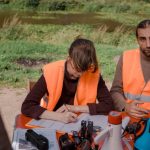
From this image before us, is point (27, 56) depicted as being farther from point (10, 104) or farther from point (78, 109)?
point (78, 109)

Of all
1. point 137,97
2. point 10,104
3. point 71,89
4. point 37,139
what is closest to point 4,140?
point 10,104

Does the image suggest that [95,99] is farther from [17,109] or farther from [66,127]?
[17,109]

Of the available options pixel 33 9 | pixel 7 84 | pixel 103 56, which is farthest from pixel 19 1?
pixel 7 84

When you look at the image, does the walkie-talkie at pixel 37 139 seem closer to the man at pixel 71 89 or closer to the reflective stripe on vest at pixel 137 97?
the man at pixel 71 89

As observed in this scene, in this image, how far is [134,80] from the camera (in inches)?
121

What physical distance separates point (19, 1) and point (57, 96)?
28203 millimetres

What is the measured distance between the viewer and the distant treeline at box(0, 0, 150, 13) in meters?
30.1

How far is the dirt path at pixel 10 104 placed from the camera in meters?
4.58

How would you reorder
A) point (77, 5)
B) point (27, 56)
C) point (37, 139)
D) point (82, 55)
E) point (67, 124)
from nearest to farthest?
point (37, 139) < point (67, 124) < point (82, 55) < point (27, 56) < point (77, 5)

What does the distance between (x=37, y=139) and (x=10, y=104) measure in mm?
3319

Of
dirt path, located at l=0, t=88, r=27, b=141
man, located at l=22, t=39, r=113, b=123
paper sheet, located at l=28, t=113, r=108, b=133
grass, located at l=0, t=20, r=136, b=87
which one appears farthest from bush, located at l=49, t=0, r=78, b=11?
paper sheet, located at l=28, t=113, r=108, b=133

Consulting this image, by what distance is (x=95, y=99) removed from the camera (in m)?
2.90

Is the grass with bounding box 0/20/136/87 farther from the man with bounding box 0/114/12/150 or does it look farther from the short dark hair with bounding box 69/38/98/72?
the short dark hair with bounding box 69/38/98/72

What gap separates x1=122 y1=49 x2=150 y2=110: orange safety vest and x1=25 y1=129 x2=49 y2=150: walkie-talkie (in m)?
1.22
